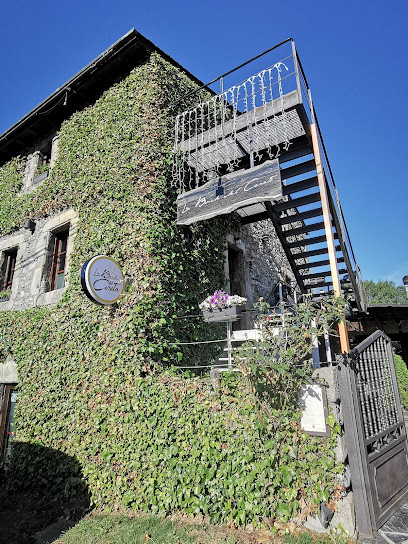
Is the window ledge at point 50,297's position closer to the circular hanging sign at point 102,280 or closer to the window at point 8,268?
the circular hanging sign at point 102,280

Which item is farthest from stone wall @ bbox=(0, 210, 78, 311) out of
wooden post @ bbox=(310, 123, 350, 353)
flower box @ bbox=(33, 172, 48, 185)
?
wooden post @ bbox=(310, 123, 350, 353)

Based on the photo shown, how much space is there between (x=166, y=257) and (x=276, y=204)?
2438 millimetres

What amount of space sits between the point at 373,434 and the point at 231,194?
3692 mm

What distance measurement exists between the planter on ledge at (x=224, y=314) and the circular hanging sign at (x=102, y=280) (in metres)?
1.47

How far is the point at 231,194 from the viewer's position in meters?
5.25

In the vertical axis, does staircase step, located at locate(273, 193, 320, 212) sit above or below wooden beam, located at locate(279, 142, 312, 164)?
below

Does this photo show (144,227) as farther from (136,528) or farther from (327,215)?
(136,528)

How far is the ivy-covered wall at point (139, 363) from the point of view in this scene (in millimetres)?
3457

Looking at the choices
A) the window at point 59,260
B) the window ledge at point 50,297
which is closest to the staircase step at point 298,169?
the window ledge at point 50,297

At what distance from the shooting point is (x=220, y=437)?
3693 millimetres

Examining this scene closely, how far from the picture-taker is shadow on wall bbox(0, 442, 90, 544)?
4.26 meters

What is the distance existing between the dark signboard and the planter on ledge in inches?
60.0

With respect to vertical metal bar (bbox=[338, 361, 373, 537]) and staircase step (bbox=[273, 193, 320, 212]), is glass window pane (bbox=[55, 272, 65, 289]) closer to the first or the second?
staircase step (bbox=[273, 193, 320, 212])

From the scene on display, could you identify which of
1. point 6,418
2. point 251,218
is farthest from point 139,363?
point 251,218
